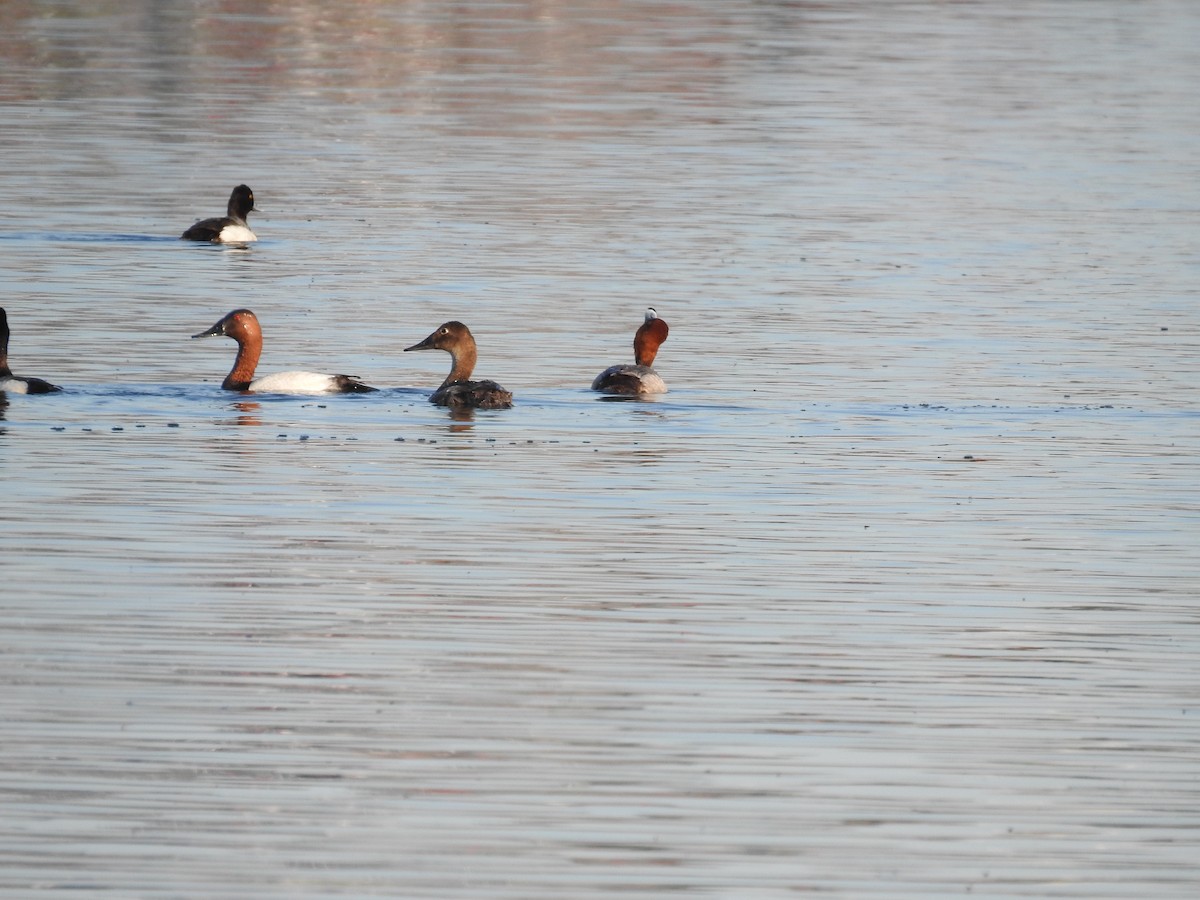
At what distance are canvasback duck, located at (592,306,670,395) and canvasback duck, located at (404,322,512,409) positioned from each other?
92cm

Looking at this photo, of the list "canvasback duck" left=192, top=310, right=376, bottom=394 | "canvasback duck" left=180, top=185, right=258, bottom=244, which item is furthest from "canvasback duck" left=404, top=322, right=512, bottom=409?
"canvasback duck" left=180, top=185, right=258, bottom=244

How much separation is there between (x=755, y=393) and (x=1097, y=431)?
2.95 meters

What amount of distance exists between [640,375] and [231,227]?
39.7ft

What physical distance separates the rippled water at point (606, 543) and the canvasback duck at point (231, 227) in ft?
0.93

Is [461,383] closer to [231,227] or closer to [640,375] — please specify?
[640,375]

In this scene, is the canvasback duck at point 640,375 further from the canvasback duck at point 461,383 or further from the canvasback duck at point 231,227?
the canvasback duck at point 231,227

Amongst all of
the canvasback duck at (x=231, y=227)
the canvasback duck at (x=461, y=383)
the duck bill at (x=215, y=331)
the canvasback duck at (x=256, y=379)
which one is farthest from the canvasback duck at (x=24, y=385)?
the canvasback duck at (x=231, y=227)

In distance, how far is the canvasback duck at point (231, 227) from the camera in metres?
31.1

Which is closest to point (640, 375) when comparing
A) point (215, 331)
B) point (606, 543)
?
point (215, 331)

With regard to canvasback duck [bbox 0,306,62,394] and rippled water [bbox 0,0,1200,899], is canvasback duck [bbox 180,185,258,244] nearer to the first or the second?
rippled water [bbox 0,0,1200,899]

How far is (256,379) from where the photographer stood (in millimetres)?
21062

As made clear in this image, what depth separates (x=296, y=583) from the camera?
44.4 feet

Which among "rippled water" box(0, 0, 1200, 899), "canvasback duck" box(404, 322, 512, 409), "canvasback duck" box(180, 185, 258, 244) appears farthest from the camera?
"canvasback duck" box(180, 185, 258, 244)

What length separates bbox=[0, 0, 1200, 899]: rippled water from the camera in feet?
31.8
